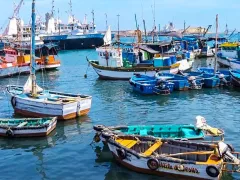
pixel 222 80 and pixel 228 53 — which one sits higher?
pixel 228 53

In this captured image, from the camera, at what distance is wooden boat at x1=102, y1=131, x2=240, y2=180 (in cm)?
1705

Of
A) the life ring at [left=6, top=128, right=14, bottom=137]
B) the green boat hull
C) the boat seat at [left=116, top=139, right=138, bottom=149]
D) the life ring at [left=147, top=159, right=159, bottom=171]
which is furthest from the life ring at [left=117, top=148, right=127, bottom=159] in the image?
the life ring at [left=6, top=128, right=14, bottom=137]

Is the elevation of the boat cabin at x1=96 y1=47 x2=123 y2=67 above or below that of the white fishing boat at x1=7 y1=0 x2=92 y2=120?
above

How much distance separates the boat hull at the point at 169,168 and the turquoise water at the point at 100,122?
36 cm

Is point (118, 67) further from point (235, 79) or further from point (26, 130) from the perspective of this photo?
point (26, 130)

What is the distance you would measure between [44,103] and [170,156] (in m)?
13.3

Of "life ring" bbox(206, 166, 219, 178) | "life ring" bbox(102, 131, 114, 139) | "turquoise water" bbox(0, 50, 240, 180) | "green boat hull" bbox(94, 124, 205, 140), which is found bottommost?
"turquoise water" bbox(0, 50, 240, 180)

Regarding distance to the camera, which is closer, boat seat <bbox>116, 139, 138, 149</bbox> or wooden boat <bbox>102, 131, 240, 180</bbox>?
wooden boat <bbox>102, 131, 240, 180</bbox>

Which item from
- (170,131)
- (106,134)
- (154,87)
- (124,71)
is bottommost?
(170,131)

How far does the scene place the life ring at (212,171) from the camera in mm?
16536

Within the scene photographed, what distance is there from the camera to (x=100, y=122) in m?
29.1

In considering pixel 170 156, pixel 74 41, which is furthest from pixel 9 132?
pixel 74 41

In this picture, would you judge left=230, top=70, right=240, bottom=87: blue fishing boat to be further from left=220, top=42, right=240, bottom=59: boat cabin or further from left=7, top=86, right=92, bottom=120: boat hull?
left=220, top=42, right=240, bottom=59: boat cabin

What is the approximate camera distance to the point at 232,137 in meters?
24.0
